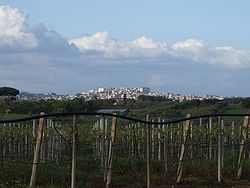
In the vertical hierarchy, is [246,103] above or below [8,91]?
below

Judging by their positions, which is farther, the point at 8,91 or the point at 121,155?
the point at 8,91

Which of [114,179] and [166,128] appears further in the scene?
[166,128]

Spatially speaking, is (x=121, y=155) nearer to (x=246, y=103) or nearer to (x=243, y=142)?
(x=243, y=142)

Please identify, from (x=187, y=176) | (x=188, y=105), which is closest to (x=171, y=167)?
(x=187, y=176)

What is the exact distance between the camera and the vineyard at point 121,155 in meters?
10.4

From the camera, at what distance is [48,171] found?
10953 mm

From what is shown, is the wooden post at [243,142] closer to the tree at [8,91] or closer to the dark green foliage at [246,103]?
the dark green foliage at [246,103]

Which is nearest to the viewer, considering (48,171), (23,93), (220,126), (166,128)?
(48,171)

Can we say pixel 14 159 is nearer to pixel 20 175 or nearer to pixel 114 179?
pixel 20 175

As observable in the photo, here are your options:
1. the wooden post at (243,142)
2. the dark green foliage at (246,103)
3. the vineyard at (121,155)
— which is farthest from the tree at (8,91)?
the wooden post at (243,142)

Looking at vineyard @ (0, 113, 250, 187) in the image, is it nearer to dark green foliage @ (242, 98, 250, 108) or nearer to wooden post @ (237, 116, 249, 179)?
wooden post @ (237, 116, 249, 179)

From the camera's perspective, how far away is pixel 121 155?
13812 millimetres

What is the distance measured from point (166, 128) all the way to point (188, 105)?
1370 cm

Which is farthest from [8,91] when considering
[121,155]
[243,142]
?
[243,142]
